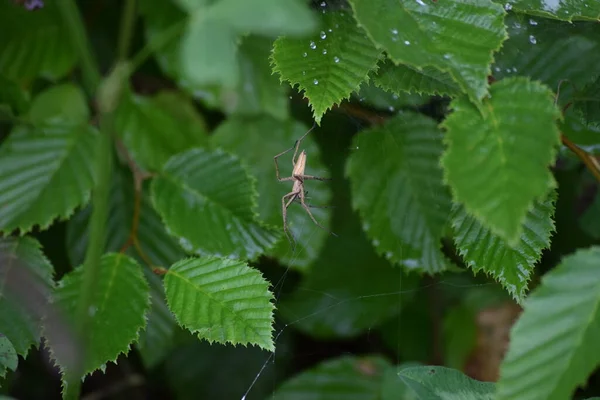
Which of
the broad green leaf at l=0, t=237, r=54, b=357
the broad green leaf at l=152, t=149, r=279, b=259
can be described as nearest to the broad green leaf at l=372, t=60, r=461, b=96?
the broad green leaf at l=152, t=149, r=279, b=259

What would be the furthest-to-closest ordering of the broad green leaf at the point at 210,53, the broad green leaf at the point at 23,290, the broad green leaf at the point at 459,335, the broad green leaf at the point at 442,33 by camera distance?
1. the broad green leaf at the point at 459,335
2. the broad green leaf at the point at 23,290
3. the broad green leaf at the point at 442,33
4. the broad green leaf at the point at 210,53

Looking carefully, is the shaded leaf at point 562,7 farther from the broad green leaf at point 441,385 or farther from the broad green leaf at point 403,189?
the broad green leaf at point 441,385

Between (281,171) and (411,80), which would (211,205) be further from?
(411,80)

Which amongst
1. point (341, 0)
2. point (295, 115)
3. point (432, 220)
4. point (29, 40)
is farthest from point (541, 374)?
point (29, 40)

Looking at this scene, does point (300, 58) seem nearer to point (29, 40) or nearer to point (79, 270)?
point (79, 270)

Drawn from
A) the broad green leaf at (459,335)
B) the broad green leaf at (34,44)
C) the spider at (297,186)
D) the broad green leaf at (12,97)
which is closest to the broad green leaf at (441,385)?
the spider at (297,186)

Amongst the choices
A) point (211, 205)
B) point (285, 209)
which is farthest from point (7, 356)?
point (285, 209)
